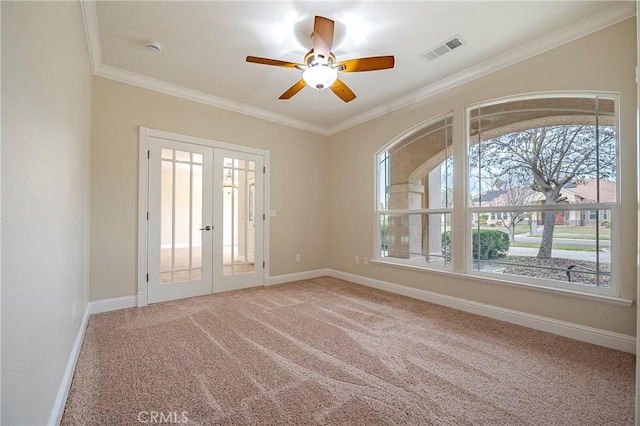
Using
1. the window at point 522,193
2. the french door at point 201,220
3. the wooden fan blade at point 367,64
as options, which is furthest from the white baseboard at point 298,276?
the wooden fan blade at point 367,64

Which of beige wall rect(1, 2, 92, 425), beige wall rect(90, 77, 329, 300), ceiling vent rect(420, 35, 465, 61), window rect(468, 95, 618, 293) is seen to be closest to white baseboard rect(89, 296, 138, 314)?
beige wall rect(90, 77, 329, 300)

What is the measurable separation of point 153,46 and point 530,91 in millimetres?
3773

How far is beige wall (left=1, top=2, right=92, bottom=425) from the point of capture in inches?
35.5

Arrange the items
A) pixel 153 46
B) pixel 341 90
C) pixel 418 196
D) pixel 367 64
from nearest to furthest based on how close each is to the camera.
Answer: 1. pixel 367 64
2. pixel 153 46
3. pixel 341 90
4. pixel 418 196

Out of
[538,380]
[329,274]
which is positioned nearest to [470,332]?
[538,380]

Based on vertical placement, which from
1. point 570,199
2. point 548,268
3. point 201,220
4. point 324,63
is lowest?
point 548,268

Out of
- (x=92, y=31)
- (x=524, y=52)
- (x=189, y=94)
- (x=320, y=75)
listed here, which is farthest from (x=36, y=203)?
(x=524, y=52)

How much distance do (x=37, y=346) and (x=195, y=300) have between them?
8.11 feet

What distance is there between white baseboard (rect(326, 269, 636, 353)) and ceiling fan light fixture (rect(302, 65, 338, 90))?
2811 millimetres

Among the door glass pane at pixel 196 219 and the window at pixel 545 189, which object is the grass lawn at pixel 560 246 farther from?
the door glass pane at pixel 196 219

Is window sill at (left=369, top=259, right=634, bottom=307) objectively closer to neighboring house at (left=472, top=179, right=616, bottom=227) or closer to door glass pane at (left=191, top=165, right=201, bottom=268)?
neighboring house at (left=472, top=179, right=616, bottom=227)

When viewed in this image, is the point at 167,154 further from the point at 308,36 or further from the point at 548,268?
the point at 548,268

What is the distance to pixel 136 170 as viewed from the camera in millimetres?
3303

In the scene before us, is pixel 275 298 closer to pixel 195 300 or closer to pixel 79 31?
pixel 195 300
